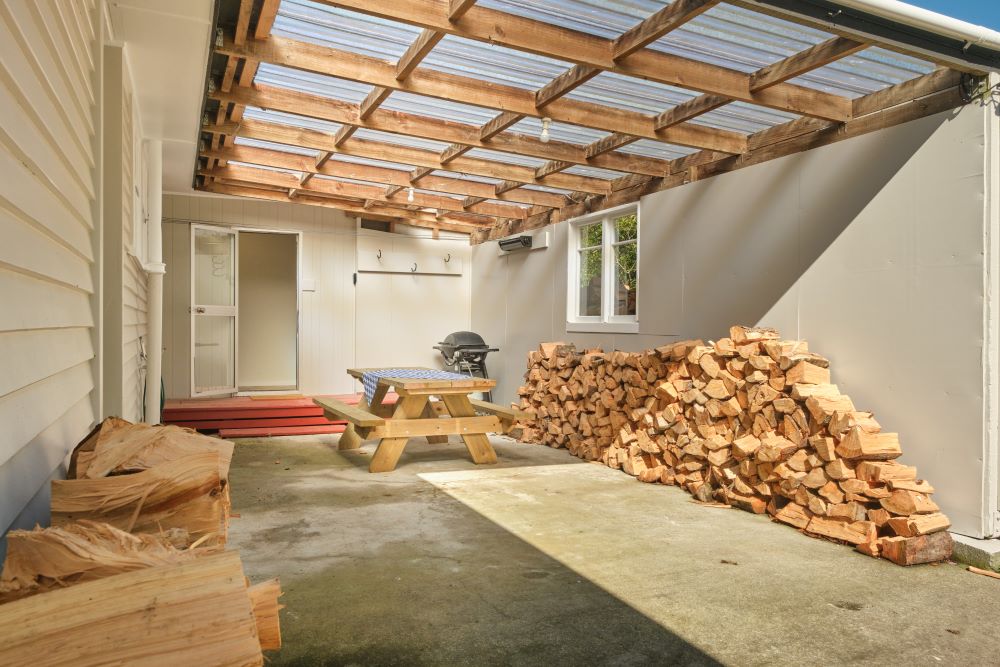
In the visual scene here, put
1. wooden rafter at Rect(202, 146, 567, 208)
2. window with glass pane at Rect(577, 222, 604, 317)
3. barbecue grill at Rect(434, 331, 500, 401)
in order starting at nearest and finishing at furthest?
wooden rafter at Rect(202, 146, 567, 208) < window with glass pane at Rect(577, 222, 604, 317) < barbecue grill at Rect(434, 331, 500, 401)

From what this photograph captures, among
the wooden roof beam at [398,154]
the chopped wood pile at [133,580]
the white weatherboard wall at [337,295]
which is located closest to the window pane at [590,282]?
the wooden roof beam at [398,154]

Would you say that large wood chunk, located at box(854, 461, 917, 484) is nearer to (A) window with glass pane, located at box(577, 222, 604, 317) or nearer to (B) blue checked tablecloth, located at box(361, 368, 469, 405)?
(B) blue checked tablecloth, located at box(361, 368, 469, 405)

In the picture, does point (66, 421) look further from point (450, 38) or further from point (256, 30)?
point (450, 38)

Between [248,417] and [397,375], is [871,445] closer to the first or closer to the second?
[397,375]

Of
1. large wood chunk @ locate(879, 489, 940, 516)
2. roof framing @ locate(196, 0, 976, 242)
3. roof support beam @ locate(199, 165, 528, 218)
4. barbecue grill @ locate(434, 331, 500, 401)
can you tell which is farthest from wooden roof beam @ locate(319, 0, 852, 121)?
barbecue grill @ locate(434, 331, 500, 401)

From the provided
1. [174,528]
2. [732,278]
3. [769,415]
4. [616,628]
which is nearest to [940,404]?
[769,415]

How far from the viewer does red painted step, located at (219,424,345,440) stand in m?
7.00

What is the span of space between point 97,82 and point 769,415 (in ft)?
12.8

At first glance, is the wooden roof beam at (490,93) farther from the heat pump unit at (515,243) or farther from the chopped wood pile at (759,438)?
the heat pump unit at (515,243)

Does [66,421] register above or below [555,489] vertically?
above

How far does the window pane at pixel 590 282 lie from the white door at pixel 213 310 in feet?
13.7

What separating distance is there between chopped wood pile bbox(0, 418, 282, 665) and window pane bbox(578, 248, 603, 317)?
5672 mm

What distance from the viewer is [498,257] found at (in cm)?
873

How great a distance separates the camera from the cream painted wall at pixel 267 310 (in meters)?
10.0
